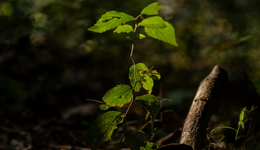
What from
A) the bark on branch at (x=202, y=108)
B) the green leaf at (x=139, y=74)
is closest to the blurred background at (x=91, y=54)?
the bark on branch at (x=202, y=108)

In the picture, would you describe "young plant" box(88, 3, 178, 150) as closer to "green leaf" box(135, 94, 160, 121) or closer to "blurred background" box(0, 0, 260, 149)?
"green leaf" box(135, 94, 160, 121)

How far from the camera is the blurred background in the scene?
261 cm

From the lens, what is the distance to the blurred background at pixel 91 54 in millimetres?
2605

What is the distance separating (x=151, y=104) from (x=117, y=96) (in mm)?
158

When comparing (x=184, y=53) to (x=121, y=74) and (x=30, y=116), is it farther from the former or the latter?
(x=30, y=116)

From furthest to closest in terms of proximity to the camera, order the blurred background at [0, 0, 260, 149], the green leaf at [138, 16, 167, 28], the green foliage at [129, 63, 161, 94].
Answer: the blurred background at [0, 0, 260, 149]
the green foliage at [129, 63, 161, 94]
the green leaf at [138, 16, 167, 28]

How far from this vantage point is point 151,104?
1.00 meters

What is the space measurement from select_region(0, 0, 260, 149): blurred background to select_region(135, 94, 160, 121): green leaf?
1.41 m

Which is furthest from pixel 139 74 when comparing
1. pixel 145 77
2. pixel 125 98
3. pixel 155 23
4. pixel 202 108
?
pixel 202 108

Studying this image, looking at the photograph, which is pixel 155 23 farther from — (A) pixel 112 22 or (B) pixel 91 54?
(B) pixel 91 54

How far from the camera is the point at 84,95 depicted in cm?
317

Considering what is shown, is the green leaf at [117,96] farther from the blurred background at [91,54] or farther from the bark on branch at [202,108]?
the blurred background at [91,54]

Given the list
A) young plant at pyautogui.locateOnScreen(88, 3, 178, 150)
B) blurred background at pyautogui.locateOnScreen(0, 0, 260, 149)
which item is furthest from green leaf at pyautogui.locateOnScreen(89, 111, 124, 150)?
blurred background at pyautogui.locateOnScreen(0, 0, 260, 149)

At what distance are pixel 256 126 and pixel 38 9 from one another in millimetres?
3644
